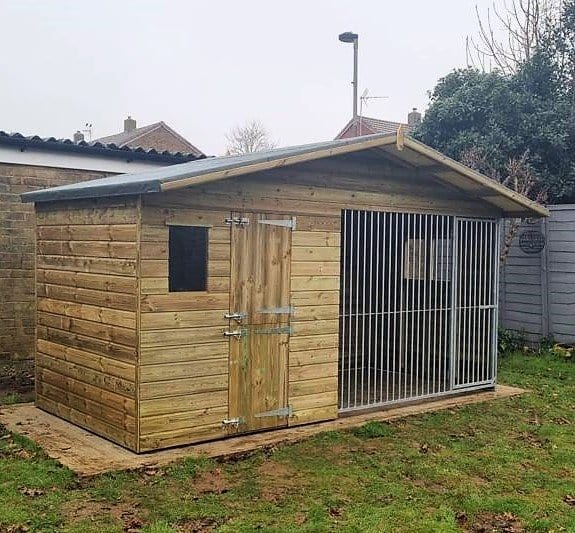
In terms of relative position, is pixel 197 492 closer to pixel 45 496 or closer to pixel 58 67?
pixel 45 496

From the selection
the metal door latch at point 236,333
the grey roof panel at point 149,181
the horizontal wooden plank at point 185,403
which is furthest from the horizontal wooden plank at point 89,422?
the grey roof panel at point 149,181

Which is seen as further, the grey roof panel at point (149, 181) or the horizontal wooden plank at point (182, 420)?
the horizontal wooden plank at point (182, 420)

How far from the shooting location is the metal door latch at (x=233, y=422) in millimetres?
5852

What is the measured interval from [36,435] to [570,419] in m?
4.91

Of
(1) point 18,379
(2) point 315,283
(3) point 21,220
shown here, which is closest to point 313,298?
(2) point 315,283

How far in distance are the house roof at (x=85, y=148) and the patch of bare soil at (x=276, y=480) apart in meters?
5.05

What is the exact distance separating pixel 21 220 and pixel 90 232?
9.89ft

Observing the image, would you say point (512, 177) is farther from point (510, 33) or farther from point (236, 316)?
point (236, 316)

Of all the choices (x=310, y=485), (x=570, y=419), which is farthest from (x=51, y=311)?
(x=570, y=419)

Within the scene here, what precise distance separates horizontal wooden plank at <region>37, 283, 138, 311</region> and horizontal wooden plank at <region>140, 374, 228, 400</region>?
63 cm

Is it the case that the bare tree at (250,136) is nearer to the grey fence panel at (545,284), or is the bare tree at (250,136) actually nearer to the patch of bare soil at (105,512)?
the grey fence panel at (545,284)

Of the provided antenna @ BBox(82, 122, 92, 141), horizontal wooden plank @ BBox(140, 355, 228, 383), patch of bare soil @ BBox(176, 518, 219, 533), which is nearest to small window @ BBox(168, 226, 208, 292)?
horizontal wooden plank @ BBox(140, 355, 228, 383)

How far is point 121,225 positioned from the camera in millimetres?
5516

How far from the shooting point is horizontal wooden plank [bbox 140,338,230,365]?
17.7 ft
